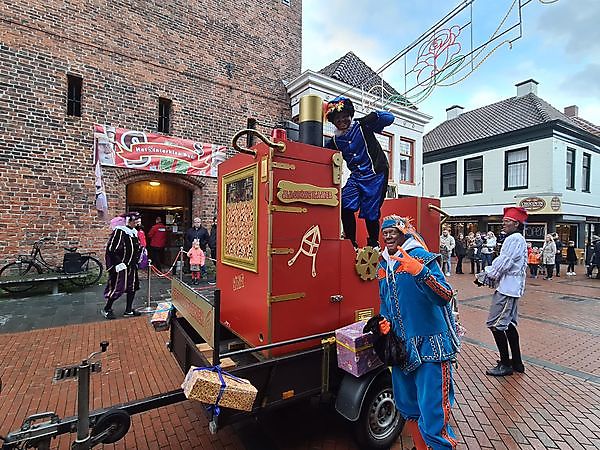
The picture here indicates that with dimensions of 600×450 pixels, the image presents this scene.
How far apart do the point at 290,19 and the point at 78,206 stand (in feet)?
31.3

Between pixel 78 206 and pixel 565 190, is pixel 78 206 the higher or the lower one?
the lower one

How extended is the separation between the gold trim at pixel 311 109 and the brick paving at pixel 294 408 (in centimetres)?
282

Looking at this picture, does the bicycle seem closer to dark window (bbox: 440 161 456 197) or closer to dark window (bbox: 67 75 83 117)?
dark window (bbox: 67 75 83 117)

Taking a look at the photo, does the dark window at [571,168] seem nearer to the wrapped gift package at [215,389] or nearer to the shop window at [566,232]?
the shop window at [566,232]

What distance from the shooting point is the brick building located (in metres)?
7.89

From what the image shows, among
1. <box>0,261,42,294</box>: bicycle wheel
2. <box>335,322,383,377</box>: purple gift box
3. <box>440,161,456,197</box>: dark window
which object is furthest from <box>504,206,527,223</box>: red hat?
<box>440,161,456,197</box>: dark window

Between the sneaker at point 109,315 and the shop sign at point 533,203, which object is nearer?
the sneaker at point 109,315

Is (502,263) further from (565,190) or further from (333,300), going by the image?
(565,190)

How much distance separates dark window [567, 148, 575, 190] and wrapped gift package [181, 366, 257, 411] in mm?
20451

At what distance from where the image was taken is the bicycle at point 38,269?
291 inches

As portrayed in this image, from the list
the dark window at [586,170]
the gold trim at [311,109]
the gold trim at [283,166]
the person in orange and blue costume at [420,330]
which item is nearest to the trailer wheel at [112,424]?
the person in orange and blue costume at [420,330]

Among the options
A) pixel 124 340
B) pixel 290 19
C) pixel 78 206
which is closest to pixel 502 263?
pixel 124 340

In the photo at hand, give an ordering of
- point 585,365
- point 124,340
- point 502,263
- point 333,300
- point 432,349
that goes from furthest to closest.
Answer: point 124,340 → point 585,365 → point 502,263 → point 333,300 → point 432,349

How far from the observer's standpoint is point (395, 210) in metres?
3.66
